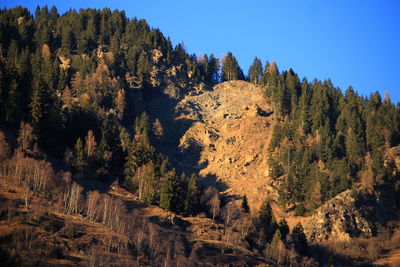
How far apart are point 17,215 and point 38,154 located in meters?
24.9

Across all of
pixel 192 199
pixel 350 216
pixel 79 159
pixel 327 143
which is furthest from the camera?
pixel 327 143

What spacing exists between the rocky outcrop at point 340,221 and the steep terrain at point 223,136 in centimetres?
1534

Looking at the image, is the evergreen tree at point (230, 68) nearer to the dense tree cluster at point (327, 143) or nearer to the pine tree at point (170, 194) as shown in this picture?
the dense tree cluster at point (327, 143)

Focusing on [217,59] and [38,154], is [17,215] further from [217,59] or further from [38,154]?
[217,59]

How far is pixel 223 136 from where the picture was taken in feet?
443

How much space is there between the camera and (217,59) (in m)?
181

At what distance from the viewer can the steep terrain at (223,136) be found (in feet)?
388

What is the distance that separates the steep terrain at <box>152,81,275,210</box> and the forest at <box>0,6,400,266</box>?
177 inches

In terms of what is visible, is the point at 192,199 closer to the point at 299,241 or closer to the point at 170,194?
the point at 170,194

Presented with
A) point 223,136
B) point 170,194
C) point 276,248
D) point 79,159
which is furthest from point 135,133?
point 276,248

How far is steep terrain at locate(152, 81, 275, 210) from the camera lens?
118375mm

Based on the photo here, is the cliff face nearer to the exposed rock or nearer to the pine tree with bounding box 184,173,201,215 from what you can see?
the exposed rock

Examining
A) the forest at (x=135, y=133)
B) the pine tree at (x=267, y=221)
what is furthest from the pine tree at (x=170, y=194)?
the pine tree at (x=267, y=221)

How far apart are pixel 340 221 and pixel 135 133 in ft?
194
